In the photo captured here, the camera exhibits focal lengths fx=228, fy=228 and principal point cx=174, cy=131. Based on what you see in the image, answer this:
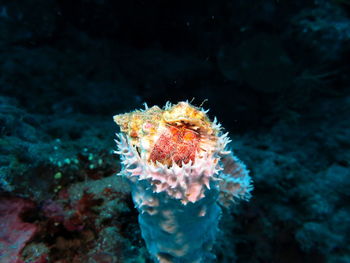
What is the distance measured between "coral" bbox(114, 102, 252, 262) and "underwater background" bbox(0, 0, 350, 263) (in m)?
1.31

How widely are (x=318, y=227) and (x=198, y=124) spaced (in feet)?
11.5

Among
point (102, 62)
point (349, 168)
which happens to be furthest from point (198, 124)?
point (102, 62)

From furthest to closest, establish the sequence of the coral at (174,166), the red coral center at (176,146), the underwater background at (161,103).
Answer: the underwater background at (161,103)
the red coral center at (176,146)
the coral at (174,166)

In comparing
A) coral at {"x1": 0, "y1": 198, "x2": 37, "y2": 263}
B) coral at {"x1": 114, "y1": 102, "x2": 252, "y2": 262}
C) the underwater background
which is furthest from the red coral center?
coral at {"x1": 0, "y1": 198, "x2": 37, "y2": 263}

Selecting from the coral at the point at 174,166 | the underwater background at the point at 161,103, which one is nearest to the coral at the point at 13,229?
the underwater background at the point at 161,103

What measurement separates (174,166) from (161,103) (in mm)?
7880

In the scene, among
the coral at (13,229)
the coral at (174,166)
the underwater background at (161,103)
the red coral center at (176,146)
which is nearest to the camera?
the coral at (174,166)

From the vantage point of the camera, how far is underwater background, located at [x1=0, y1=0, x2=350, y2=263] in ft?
9.81

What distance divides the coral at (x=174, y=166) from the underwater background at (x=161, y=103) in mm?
1307

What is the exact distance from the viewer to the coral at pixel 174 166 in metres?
1.40

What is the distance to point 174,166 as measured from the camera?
1361 mm

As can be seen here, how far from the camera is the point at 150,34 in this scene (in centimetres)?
984

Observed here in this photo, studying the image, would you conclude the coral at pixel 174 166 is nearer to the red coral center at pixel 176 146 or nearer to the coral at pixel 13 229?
the red coral center at pixel 176 146

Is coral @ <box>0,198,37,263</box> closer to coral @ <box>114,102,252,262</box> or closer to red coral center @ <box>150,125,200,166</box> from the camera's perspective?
coral @ <box>114,102,252,262</box>
